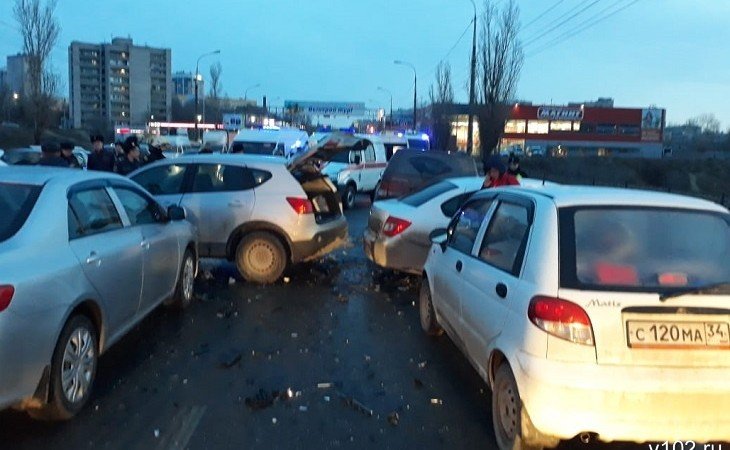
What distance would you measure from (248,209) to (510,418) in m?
5.74

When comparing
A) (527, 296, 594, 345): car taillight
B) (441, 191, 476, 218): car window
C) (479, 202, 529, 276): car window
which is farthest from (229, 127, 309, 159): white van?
(527, 296, 594, 345): car taillight

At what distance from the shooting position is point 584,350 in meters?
3.81

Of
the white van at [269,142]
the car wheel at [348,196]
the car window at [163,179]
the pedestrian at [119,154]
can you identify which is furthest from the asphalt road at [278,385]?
the white van at [269,142]

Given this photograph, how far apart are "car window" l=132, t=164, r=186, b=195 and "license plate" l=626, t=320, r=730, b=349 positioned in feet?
23.1

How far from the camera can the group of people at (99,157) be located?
9953 mm

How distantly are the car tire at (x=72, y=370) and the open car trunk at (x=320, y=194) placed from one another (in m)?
4.91

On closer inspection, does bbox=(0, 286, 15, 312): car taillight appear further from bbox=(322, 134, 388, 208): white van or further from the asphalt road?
bbox=(322, 134, 388, 208): white van

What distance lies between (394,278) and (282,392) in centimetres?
484

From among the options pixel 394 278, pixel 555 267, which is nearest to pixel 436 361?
pixel 555 267

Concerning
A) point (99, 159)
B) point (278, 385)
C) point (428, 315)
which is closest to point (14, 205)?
point (278, 385)

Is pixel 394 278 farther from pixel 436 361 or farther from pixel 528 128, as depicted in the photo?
pixel 528 128

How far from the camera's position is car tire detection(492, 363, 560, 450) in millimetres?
3934

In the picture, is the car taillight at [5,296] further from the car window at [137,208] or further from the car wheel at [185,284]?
the car wheel at [185,284]

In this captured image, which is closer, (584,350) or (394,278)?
(584,350)
